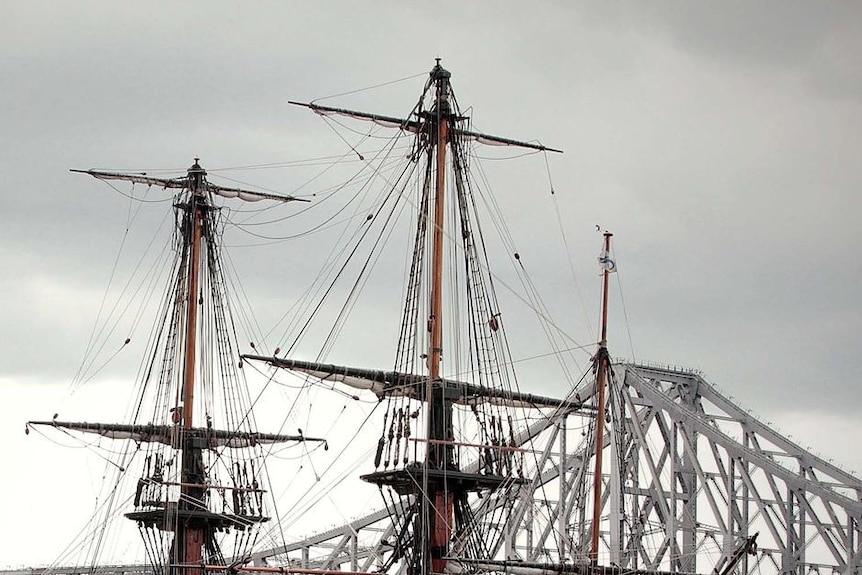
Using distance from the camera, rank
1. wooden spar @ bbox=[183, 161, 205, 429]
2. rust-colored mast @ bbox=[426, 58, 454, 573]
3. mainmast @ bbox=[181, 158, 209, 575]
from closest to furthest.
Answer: rust-colored mast @ bbox=[426, 58, 454, 573]
mainmast @ bbox=[181, 158, 209, 575]
wooden spar @ bbox=[183, 161, 205, 429]

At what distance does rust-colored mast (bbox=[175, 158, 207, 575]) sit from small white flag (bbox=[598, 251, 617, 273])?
24.1 metres

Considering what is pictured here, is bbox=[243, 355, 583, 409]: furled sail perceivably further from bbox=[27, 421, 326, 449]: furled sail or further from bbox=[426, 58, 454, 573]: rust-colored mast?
bbox=[27, 421, 326, 449]: furled sail

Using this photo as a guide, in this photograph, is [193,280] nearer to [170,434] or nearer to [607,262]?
[170,434]

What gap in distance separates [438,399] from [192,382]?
2112 centimetres

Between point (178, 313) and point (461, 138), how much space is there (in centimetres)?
2176

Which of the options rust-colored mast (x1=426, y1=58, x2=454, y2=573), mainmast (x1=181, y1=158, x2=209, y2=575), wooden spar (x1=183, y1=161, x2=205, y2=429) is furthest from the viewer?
wooden spar (x1=183, y1=161, x2=205, y2=429)

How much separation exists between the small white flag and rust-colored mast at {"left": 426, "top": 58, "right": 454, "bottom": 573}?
6419 millimetres

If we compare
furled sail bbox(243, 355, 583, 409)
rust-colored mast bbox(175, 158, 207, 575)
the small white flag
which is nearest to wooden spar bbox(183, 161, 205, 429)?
rust-colored mast bbox(175, 158, 207, 575)

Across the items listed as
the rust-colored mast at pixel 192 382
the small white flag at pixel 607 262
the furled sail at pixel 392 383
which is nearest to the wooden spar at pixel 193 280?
the rust-colored mast at pixel 192 382

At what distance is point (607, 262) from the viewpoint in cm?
8281

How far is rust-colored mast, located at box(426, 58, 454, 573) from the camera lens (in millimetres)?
81125

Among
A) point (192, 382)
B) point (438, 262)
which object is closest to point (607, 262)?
point (438, 262)

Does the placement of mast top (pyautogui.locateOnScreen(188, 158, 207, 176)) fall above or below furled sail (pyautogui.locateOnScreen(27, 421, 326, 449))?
above

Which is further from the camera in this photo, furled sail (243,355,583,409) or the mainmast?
the mainmast
